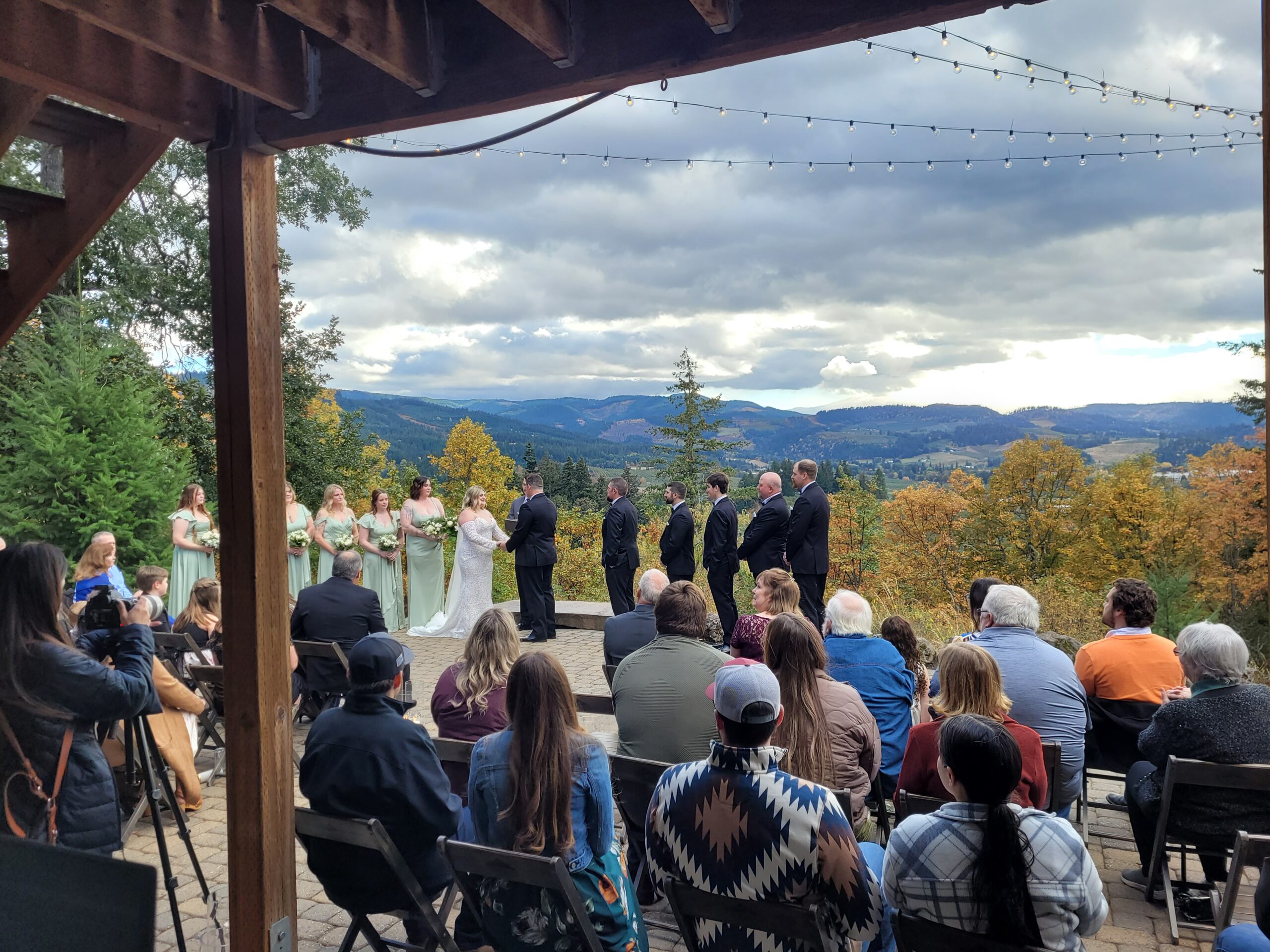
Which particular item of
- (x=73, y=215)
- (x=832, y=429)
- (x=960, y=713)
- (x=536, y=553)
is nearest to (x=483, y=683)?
(x=960, y=713)

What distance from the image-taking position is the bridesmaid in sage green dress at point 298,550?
10273mm

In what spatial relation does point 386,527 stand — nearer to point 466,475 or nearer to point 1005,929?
point 1005,929

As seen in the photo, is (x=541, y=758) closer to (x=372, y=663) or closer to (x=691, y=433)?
(x=372, y=663)

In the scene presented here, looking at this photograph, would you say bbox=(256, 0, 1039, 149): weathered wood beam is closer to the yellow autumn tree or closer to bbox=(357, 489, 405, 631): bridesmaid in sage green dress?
bbox=(357, 489, 405, 631): bridesmaid in sage green dress

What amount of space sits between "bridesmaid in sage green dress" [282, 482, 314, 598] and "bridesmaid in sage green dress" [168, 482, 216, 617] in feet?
2.82

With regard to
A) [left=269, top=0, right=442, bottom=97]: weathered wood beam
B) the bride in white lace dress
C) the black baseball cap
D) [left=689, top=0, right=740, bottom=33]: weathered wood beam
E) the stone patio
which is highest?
[left=269, top=0, right=442, bottom=97]: weathered wood beam

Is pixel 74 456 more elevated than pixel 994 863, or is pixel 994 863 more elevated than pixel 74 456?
pixel 74 456

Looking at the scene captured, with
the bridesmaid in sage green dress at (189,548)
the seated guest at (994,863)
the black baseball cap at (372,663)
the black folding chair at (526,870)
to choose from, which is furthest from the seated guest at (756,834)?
the bridesmaid in sage green dress at (189,548)

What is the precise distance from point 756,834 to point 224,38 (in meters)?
2.74

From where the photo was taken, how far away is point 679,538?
1016 cm

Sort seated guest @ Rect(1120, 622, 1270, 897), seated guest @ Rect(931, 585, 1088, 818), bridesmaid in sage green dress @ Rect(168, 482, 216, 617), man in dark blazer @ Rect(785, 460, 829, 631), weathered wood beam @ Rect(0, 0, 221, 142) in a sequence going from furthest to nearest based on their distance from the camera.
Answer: bridesmaid in sage green dress @ Rect(168, 482, 216, 617) < man in dark blazer @ Rect(785, 460, 829, 631) < seated guest @ Rect(931, 585, 1088, 818) < seated guest @ Rect(1120, 622, 1270, 897) < weathered wood beam @ Rect(0, 0, 221, 142)

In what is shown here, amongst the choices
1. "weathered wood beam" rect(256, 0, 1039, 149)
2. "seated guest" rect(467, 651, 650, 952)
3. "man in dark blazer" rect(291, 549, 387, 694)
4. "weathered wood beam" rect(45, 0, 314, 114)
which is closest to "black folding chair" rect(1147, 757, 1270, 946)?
"seated guest" rect(467, 651, 650, 952)

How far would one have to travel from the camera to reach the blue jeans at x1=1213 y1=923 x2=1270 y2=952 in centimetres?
232

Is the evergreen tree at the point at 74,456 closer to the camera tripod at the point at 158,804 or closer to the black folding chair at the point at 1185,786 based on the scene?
the camera tripod at the point at 158,804
